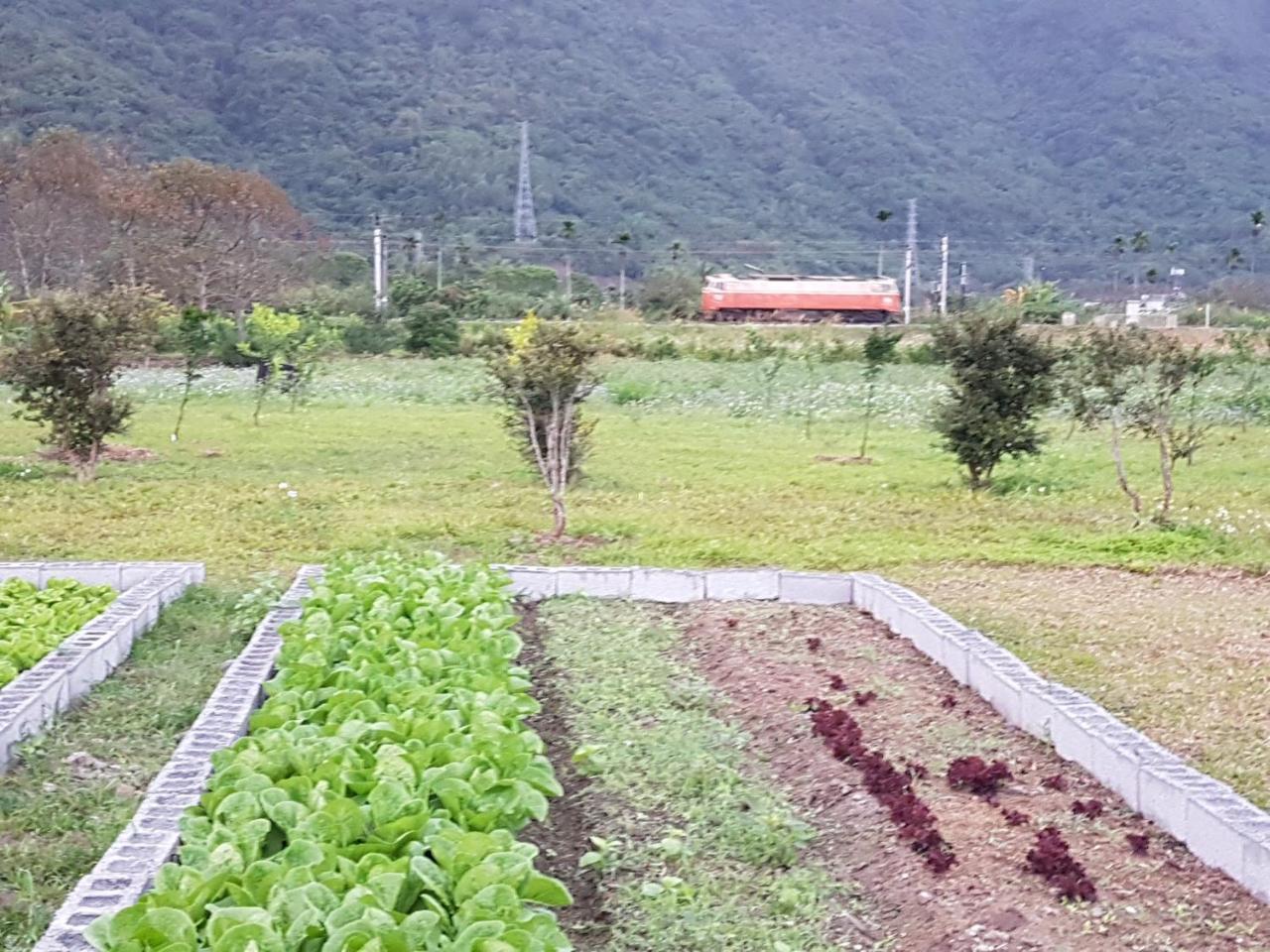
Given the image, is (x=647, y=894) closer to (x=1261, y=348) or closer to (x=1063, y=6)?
(x=1261, y=348)

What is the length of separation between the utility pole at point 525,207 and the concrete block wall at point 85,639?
53358 mm

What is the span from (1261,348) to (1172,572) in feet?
85.1

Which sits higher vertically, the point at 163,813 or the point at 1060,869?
the point at 163,813

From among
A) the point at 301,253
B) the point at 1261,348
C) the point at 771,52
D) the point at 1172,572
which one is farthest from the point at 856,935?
the point at 771,52

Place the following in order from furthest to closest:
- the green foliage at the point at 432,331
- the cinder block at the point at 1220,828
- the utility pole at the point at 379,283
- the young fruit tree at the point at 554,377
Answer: the utility pole at the point at 379,283 < the green foliage at the point at 432,331 < the young fruit tree at the point at 554,377 < the cinder block at the point at 1220,828

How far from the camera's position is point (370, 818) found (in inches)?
134

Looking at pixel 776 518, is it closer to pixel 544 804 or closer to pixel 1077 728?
pixel 1077 728

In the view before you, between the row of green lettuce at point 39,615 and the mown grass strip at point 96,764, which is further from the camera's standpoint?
the row of green lettuce at point 39,615

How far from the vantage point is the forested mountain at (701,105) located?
60188 millimetres

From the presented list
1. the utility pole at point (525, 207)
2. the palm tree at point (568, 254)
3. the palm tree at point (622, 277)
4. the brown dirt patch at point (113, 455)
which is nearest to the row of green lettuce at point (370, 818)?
the brown dirt patch at point (113, 455)

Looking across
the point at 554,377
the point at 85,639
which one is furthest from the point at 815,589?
the point at 85,639

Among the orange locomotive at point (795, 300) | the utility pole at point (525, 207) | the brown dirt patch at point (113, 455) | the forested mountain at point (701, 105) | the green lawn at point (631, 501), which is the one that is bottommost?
the green lawn at point (631, 501)

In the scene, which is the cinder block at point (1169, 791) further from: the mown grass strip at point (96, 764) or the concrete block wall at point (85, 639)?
the concrete block wall at point (85, 639)

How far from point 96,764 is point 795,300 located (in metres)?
39.1
